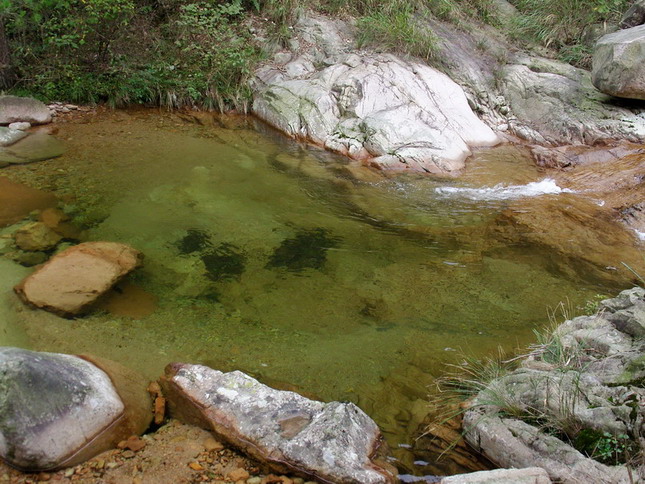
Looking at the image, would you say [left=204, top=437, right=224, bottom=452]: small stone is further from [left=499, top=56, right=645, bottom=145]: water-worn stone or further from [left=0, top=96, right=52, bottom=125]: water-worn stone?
[left=499, top=56, right=645, bottom=145]: water-worn stone

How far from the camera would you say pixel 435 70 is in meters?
8.59

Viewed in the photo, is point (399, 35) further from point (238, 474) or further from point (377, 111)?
point (238, 474)

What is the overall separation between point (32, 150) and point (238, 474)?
5756 millimetres

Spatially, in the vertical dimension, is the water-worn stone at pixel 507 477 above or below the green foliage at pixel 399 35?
below

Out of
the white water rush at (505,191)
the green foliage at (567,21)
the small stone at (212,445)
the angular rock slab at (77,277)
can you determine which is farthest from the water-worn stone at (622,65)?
the small stone at (212,445)

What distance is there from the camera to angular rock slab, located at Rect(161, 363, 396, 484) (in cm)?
252

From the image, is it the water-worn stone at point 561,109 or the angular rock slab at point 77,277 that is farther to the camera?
the water-worn stone at point 561,109

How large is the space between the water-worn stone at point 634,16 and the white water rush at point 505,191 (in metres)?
4.49

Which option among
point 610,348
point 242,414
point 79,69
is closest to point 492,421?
point 610,348

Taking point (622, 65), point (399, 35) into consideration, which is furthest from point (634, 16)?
point (399, 35)

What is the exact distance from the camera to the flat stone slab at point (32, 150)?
627 centimetres

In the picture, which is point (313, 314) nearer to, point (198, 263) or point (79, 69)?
point (198, 263)

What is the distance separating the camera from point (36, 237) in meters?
4.62

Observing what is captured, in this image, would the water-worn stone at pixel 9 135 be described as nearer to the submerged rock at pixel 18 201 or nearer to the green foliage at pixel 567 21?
the submerged rock at pixel 18 201
